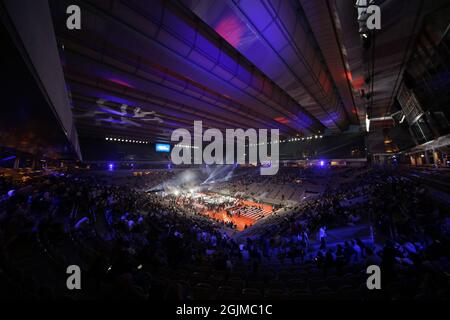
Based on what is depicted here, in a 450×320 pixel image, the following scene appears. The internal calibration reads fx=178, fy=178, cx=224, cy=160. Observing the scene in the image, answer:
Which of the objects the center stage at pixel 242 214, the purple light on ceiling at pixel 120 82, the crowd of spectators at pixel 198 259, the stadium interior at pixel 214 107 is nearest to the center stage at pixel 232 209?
the center stage at pixel 242 214

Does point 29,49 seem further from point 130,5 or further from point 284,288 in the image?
point 284,288

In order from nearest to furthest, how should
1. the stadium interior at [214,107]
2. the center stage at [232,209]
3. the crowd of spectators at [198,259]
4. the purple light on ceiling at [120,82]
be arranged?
the crowd of spectators at [198,259] → the stadium interior at [214,107] → the purple light on ceiling at [120,82] → the center stage at [232,209]

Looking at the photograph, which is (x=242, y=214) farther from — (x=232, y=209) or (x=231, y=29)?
(x=231, y=29)

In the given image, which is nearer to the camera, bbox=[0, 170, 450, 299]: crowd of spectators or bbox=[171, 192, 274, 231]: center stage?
bbox=[0, 170, 450, 299]: crowd of spectators

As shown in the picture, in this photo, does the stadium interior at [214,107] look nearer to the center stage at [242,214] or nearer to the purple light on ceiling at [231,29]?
the purple light on ceiling at [231,29]

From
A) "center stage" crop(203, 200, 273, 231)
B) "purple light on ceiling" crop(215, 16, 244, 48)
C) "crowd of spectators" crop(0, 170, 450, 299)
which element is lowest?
"center stage" crop(203, 200, 273, 231)

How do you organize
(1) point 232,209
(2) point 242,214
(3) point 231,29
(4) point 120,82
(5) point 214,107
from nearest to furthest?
(3) point 231,29
(4) point 120,82
(5) point 214,107
(2) point 242,214
(1) point 232,209

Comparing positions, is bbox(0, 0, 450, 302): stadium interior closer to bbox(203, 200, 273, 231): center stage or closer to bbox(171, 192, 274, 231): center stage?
bbox(203, 200, 273, 231): center stage

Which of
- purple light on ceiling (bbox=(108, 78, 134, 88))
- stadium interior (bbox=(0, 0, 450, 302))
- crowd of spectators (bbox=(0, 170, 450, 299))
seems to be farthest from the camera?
purple light on ceiling (bbox=(108, 78, 134, 88))

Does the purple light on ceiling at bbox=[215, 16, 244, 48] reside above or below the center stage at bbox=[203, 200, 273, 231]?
above

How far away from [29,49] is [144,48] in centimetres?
516

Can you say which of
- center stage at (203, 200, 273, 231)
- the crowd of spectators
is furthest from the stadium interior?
center stage at (203, 200, 273, 231)

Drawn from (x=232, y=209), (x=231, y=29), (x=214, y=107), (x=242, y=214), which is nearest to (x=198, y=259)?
(x=231, y=29)
